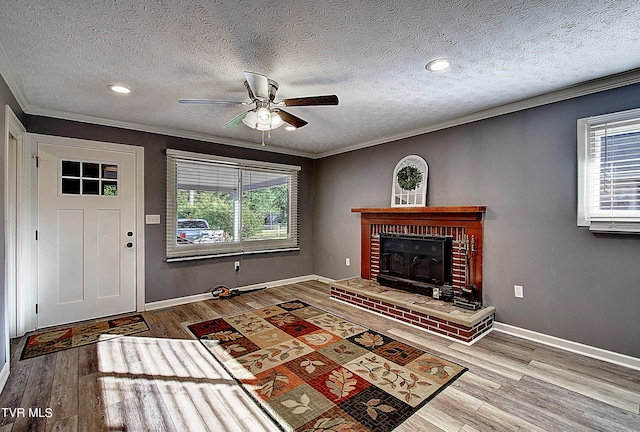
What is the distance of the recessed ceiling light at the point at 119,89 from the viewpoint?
108 inches

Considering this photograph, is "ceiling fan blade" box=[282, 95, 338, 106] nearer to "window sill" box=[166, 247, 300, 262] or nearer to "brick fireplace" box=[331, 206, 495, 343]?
"brick fireplace" box=[331, 206, 495, 343]

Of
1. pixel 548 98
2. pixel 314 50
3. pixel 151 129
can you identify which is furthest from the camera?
pixel 151 129

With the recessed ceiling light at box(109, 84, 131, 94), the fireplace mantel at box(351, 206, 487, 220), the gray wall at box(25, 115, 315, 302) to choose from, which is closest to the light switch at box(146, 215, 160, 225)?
the gray wall at box(25, 115, 315, 302)

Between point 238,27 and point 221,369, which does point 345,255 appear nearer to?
point 221,369

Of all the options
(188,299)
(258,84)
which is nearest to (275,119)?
(258,84)

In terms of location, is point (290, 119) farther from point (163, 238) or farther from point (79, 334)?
point (79, 334)

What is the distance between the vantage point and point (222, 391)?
220 centimetres

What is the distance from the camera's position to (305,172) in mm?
5742

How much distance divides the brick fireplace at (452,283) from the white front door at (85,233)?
287cm

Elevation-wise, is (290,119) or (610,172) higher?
(290,119)

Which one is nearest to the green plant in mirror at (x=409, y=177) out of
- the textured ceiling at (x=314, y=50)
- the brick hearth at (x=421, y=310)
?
the textured ceiling at (x=314, y=50)

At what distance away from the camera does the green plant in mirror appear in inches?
161

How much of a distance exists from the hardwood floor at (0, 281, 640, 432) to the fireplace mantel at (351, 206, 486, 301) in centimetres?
81

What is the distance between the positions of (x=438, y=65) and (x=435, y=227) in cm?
208
